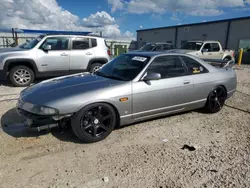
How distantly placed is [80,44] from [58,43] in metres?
0.80

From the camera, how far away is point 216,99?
4.69 metres

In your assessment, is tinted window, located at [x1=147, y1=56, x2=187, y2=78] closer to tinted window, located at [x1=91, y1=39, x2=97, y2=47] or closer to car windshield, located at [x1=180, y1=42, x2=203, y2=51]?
tinted window, located at [x1=91, y1=39, x2=97, y2=47]

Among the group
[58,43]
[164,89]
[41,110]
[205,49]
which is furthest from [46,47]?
[205,49]

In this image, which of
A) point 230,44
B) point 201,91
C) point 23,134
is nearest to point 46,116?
point 23,134

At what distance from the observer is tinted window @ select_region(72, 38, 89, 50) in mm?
7627

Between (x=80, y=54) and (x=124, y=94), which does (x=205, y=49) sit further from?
(x=124, y=94)

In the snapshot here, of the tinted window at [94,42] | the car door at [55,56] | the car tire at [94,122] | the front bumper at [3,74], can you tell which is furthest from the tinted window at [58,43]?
the car tire at [94,122]

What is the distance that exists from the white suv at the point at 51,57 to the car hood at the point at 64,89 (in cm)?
352

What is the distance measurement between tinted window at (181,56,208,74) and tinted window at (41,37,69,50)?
4784mm

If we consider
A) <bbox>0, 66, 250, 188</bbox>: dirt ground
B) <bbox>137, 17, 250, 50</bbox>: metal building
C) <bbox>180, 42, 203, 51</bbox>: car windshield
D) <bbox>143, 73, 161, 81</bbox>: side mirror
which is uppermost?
<bbox>137, 17, 250, 50</bbox>: metal building

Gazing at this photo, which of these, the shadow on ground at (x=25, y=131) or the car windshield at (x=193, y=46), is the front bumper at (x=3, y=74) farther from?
the car windshield at (x=193, y=46)

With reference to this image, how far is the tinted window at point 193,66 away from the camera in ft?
14.1

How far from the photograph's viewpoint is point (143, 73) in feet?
12.2

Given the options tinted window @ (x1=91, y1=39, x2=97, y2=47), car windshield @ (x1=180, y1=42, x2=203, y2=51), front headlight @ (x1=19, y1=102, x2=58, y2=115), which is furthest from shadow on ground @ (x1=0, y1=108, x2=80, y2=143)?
car windshield @ (x1=180, y1=42, x2=203, y2=51)
